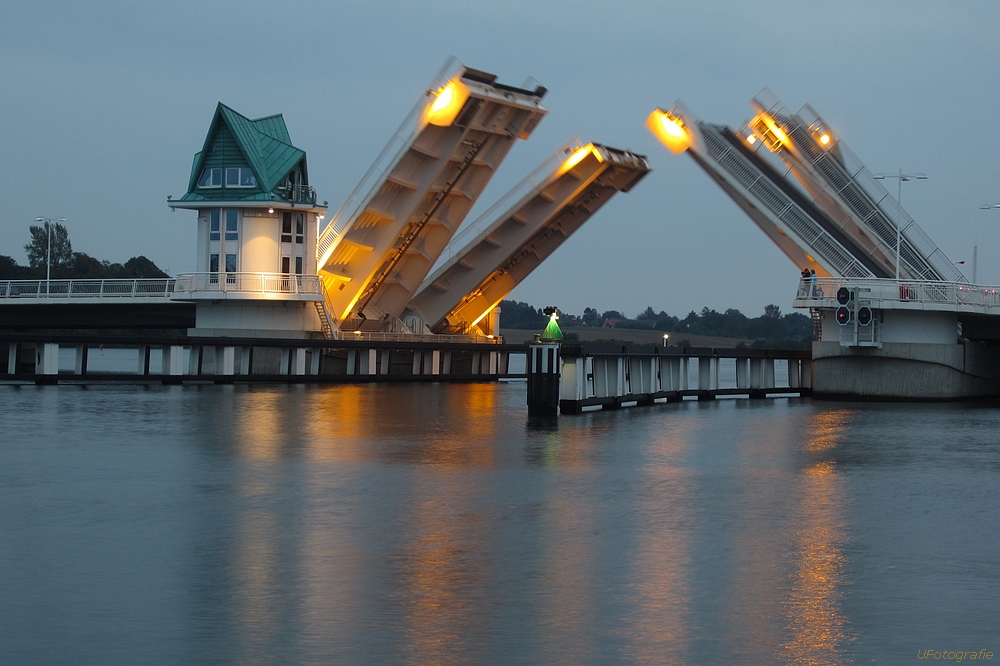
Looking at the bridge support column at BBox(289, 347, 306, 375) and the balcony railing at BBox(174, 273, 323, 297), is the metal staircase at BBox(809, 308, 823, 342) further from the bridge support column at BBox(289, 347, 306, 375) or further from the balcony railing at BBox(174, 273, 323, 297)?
the bridge support column at BBox(289, 347, 306, 375)

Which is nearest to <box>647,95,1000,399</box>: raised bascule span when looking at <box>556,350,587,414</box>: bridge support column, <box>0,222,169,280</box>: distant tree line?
<box>556,350,587,414</box>: bridge support column

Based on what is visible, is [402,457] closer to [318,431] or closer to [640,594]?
[318,431]

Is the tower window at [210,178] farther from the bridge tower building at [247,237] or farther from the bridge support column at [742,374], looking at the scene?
the bridge support column at [742,374]

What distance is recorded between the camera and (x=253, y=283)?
37.6 metres

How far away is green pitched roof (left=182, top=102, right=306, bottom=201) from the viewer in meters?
37.9

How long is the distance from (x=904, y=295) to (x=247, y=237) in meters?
19.5

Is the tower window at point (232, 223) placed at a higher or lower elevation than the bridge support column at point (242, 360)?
higher

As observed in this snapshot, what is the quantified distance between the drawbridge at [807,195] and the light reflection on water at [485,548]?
1415cm

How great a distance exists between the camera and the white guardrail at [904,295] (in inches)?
1200

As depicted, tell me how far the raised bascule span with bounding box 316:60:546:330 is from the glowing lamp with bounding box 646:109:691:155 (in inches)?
124

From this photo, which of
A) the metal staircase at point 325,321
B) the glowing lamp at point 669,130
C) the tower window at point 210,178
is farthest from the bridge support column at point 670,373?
the tower window at point 210,178

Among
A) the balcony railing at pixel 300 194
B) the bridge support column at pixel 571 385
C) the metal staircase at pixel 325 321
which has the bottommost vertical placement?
the bridge support column at pixel 571 385

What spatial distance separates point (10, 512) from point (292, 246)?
27668 mm

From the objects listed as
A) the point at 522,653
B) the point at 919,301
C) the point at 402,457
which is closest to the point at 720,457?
the point at 402,457
